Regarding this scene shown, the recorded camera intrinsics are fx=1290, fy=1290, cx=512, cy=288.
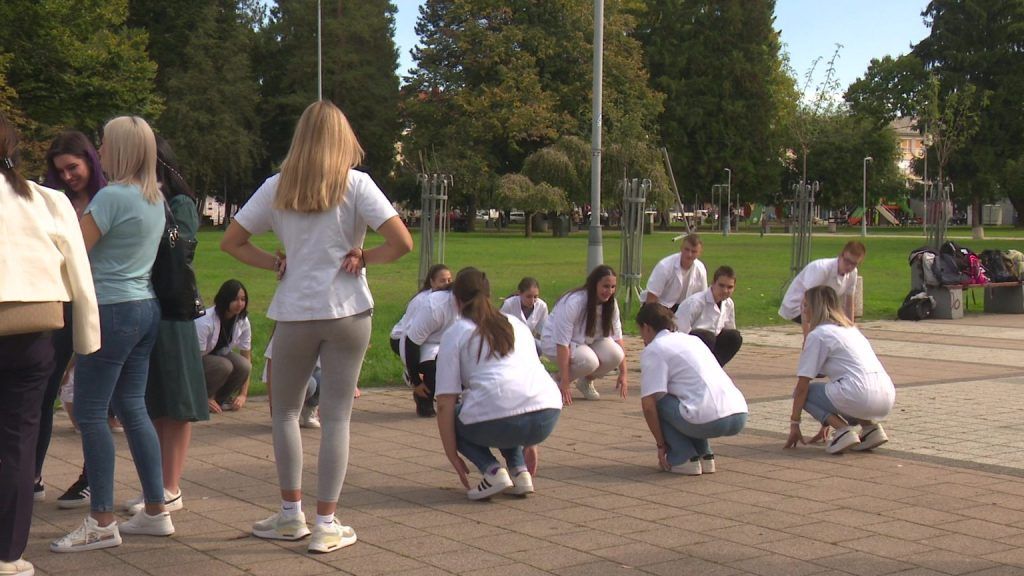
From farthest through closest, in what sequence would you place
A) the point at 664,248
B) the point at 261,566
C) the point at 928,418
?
1. the point at 664,248
2. the point at 928,418
3. the point at 261,566

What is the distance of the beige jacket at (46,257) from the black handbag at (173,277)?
81 centimetres

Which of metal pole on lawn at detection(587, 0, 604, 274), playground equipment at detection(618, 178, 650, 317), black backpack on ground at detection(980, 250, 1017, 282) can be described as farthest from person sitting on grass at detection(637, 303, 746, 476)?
black backpack on ground at detection(980, 250, 1017, 282)

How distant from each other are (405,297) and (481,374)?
16.5m

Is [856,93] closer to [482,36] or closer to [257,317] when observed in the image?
[482,36]

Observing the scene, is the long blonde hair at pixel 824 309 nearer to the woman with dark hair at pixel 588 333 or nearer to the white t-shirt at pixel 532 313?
the woman with dark hair at pixel 588 333

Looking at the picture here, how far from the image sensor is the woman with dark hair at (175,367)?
598cm

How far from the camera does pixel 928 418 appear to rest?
9.92m

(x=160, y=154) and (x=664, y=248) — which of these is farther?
(x=664, y=248)

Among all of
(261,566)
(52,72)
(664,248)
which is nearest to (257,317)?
(261,566)

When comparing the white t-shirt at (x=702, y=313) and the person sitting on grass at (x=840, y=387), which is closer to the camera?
the person sitting on grass at (x=840, y=387)

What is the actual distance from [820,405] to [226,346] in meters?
4.57

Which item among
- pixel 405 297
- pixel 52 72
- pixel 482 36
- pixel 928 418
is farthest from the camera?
pixel 482 36

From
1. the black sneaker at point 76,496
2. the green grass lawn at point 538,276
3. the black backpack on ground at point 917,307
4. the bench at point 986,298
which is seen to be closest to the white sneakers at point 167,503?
the black sneaker at point 76,496

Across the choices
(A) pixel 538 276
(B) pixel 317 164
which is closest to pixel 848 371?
(B) pixel 317 164
